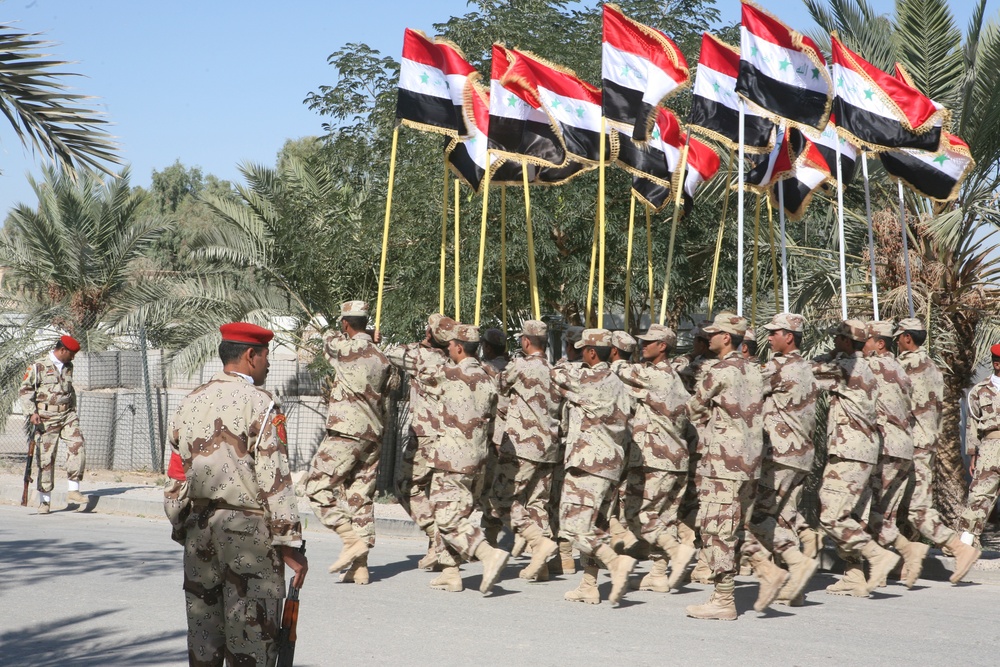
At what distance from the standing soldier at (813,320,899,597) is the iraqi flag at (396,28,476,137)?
427 centimetres

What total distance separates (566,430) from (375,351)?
1.73 m

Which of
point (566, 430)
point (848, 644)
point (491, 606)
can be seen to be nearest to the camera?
point (848, 644)

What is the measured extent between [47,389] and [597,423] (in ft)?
23.3

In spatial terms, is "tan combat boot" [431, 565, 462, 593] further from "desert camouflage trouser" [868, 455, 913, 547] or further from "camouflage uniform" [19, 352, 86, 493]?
"camouflage uniform" [19, 352, 86, 493]

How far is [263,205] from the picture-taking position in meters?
17.3

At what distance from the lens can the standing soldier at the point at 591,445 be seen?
26.1 feet

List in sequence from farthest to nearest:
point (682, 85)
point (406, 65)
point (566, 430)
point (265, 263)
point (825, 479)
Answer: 1. point (265, 263)
2. point (406, 65)
3. point (682, 85)
4. point (566, 430)
5. point (825, 479)

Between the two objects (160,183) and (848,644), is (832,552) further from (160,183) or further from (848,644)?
(160,183)

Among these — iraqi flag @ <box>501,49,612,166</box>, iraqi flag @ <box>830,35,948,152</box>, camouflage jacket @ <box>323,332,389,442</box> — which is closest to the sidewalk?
camouflage jacket @ <box>323,332,389,442</box>

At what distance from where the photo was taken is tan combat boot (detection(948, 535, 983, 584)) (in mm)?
8812

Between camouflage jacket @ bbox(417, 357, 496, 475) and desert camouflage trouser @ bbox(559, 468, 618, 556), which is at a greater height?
camouflage jacket @ bbox(417, 357, 496, 475)

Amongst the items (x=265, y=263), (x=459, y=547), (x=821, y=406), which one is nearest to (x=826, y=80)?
(x=821, y=406)

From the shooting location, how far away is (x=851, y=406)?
8539 mm

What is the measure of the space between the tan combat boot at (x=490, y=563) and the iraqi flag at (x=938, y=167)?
5.47 m
